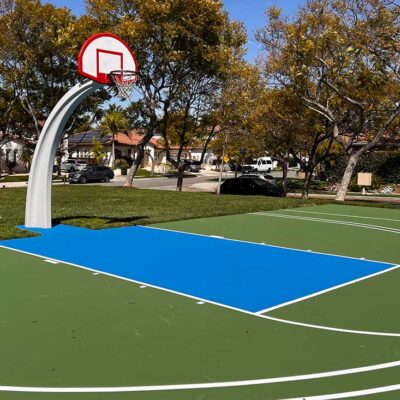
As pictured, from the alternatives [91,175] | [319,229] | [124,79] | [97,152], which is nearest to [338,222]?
[319,229]

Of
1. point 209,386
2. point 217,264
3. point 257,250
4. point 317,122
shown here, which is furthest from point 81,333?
point 317,122

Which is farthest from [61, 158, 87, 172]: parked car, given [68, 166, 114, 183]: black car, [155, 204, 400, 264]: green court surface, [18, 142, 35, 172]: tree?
[155, 204, 400, 264]: green court surface

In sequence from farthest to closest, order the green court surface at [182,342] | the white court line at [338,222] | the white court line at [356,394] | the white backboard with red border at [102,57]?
the white court line at [338,222] → the white backboard with red border at [102,57] → the green court surface at [182,342] → the white court line at [356,394]

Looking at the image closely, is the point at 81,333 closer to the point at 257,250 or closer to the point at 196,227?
the point at 257,250

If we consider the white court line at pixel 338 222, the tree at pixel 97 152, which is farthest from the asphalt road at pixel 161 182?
the white court line at pixel 338 222

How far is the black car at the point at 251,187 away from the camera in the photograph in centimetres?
2992

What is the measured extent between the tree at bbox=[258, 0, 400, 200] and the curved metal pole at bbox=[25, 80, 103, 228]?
12636 mm

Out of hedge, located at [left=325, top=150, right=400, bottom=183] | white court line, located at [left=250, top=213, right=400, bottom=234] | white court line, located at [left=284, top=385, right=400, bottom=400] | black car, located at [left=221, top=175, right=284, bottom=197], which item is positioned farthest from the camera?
hedge, located at [left=325, top=150, right=400, bottom=183]

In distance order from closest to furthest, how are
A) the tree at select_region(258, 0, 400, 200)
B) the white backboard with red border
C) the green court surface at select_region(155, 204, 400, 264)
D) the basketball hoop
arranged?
the green court surface at select_region(155, 204, 400, 264), the white backboard with red border, the basketball hoop, the tree at select_region(258, 0, 400, 200)

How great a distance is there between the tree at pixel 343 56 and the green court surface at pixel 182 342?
1514 centimetres

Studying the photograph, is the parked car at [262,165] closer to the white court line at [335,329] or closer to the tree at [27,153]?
the tree at [27,153]

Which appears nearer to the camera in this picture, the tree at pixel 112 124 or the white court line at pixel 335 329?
the white court line at pixel 335 329

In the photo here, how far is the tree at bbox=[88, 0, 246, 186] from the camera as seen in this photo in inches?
977

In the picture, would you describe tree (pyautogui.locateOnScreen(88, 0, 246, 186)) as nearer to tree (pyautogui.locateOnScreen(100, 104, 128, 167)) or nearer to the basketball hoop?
the basketball hoop
